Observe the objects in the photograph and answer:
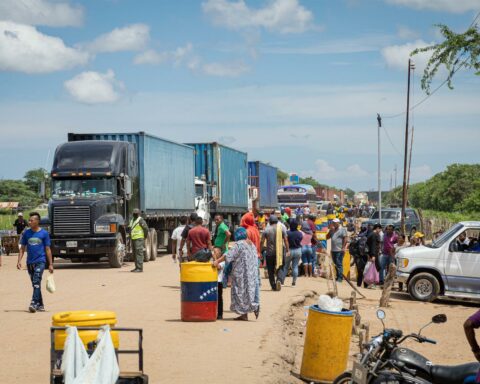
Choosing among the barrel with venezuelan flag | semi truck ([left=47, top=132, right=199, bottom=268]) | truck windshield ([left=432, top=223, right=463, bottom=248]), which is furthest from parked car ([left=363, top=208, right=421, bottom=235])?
the barrel with venezuelan flag

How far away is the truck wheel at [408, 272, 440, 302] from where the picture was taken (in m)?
21.4

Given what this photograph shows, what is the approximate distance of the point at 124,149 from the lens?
28344mm

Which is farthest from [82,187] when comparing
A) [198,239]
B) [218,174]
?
[218,174]

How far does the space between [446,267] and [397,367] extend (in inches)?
565

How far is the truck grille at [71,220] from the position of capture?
27125 millimetres

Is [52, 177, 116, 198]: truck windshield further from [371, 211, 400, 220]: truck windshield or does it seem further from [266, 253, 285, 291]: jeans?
[371, 211, 400, 220]: truck windshield

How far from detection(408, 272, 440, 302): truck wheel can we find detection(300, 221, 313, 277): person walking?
3.43 metres

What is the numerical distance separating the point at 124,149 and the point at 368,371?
21.6 metres

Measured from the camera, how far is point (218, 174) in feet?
138

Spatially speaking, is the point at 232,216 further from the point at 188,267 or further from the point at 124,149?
the point at 188,267

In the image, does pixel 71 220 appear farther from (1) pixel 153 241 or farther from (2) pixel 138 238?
(1) pixel 153 241

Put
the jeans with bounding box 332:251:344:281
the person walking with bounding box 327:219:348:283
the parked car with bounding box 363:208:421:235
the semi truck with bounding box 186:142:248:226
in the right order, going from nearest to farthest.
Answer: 1. the person walking with bounding box 327:219:348:283
2. the jeans with bounding box 332:251:344:281
3. the semi truck with bounding box 186:142:248:226
4. the parked car with bounding box 363:208:421:235

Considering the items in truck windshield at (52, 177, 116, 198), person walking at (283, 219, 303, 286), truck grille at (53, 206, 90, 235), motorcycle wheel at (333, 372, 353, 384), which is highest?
truck windshield at (52, 177, 116, 198)

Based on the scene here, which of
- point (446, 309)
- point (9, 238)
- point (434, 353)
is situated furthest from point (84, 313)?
point (9, 238)
